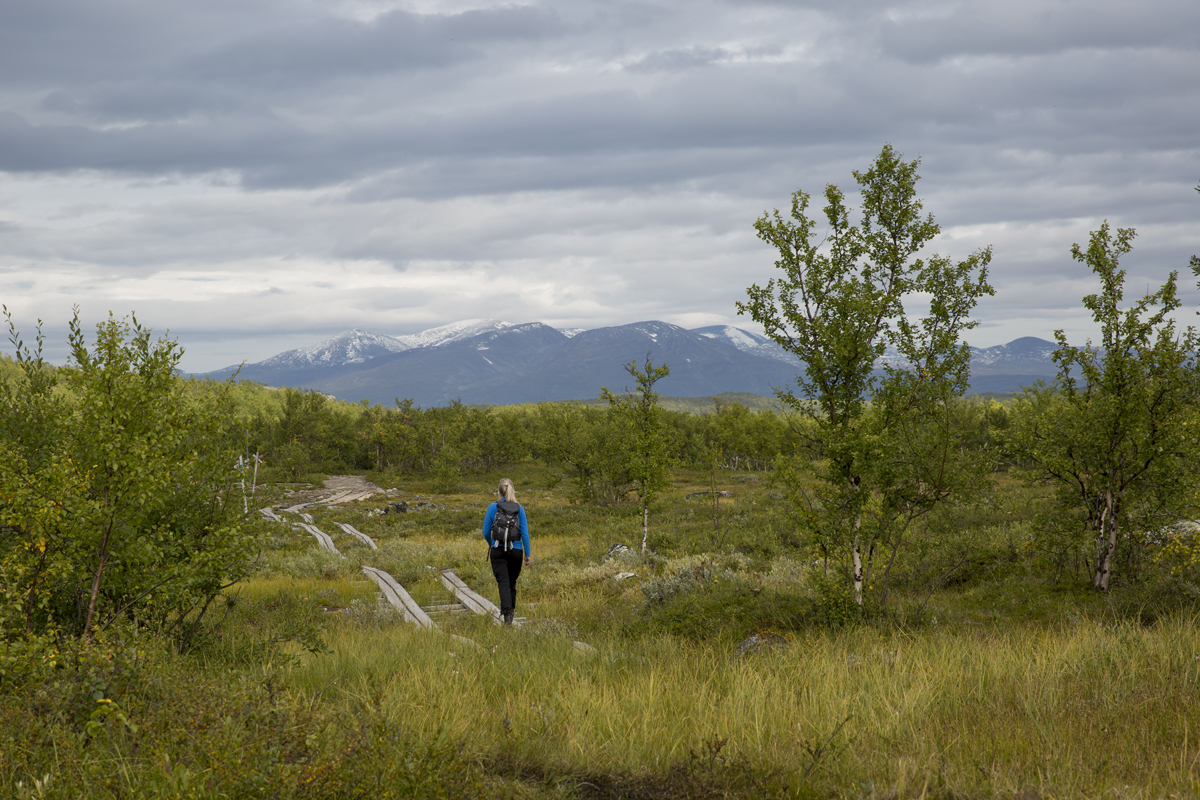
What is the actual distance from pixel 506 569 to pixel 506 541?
49 cm

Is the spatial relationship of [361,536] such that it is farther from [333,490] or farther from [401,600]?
[333,490]

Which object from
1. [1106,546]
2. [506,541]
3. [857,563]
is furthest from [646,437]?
[857,563]

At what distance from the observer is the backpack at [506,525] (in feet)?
33.3

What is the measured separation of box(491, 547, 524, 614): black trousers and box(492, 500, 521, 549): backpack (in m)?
0.15

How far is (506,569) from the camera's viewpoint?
34.0ft

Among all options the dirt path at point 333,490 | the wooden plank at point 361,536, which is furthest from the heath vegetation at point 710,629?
the dirt path at point 333,490

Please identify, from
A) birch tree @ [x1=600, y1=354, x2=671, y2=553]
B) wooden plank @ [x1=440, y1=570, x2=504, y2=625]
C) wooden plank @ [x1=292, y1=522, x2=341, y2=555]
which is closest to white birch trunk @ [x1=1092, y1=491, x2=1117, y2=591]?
wooden plank @ [x1=440, y1=570, x2=504, y2=625]

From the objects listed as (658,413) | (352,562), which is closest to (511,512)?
(352,562)

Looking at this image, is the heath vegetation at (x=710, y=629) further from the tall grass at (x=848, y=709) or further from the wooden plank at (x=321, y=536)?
the wooden plank at (x=321, y=536)

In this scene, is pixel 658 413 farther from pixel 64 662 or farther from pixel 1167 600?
pixel 64 662

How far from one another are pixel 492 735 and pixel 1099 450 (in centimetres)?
1113

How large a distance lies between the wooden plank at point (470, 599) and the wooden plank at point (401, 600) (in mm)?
901

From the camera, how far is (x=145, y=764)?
3570 millimetres

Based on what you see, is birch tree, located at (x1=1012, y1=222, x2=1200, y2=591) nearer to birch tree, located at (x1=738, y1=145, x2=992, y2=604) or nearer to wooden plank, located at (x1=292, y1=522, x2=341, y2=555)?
birch tree, located at (x1=738, y1=145, x2=992, y2=604)
